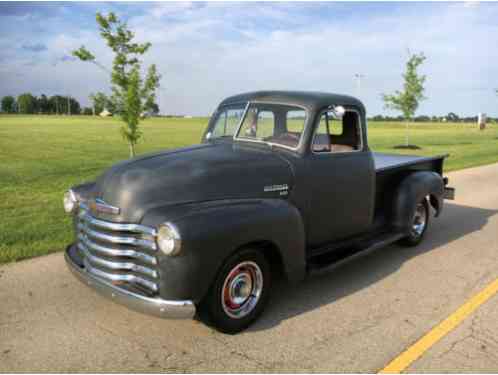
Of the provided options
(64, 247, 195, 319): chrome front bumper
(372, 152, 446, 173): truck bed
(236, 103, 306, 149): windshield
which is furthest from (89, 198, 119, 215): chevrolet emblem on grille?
(372, 152, 446, 173): truck bed

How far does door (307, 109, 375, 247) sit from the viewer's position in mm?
4488

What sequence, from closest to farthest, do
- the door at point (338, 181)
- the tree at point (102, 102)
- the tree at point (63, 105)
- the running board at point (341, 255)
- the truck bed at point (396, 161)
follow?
the running board at point (341, 255) → the door at point (338, 181) → the truck bed at point (396, 161) → the tree at point (102, 102) → the tree at point (63, 105)

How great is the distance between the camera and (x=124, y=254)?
→ 341cm

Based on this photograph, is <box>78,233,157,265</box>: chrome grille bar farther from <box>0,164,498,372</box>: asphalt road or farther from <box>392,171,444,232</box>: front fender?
<box>392,171,444,232</box>: front fender

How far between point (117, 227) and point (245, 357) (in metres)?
1.40

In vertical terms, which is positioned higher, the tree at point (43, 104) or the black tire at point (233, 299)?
the tree at point (43, 104)

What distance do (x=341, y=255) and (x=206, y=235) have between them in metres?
1.91

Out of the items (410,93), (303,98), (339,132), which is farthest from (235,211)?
(410,93)

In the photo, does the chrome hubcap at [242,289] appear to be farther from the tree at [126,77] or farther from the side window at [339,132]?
the tree at [126,77]

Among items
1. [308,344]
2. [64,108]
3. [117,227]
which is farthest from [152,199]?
[64,108]

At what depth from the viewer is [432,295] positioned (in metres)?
4.52

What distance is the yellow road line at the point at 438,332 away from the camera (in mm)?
3247

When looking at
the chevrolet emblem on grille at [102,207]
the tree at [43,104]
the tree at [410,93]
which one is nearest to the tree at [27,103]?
the tree at [43,104]

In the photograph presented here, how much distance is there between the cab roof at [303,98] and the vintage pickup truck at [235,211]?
18 millimetres
